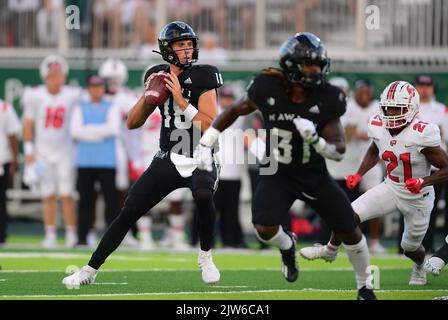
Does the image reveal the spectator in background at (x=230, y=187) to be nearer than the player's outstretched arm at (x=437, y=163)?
No

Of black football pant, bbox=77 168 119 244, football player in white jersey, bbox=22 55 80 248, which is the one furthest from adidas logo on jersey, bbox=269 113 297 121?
football player in white jersey, bbox=22 55 80 248

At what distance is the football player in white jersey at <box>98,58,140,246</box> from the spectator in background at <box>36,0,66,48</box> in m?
2.25

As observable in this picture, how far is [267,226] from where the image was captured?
7270mm

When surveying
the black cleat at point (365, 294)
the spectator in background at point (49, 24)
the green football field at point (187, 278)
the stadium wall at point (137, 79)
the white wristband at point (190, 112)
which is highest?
the spectator in background at point (49, 24)

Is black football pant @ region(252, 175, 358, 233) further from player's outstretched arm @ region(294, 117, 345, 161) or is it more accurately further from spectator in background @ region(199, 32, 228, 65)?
spectator in background @ region(199, 32, 228, 65)

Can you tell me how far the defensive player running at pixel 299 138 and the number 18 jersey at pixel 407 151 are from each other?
1.76 metres

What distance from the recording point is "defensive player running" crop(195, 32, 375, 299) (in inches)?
277

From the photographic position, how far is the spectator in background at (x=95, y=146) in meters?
13.2

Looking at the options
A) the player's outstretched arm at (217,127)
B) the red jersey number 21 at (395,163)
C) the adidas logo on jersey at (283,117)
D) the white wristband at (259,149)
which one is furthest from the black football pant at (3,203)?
the adidas logo on jersey at (283,117)

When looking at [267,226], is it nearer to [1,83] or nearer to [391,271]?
[391,271]

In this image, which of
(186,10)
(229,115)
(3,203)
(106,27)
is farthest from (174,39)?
(106,27)

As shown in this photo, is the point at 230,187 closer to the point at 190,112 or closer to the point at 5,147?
the point at 5,147

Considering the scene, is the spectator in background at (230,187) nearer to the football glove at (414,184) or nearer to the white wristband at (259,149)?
the white wristband at (259,149)
